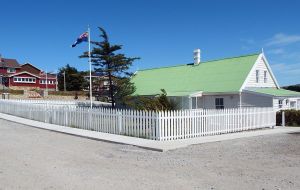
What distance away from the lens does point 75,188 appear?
7359 mm

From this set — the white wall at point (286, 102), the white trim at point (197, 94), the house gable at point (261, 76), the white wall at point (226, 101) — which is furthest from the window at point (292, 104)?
the white trim at point (197, 94)

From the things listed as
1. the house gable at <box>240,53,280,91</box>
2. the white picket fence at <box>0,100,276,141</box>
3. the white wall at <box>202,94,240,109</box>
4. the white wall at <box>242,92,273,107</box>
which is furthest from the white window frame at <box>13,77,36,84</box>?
the white wall at <box>242,92,273,107</box>

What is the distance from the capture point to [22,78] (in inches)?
3243

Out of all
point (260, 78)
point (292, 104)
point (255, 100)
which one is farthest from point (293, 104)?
point (255, 100)

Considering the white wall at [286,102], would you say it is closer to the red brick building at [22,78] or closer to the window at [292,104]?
the window at [292,104]

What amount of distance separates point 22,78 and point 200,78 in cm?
5919

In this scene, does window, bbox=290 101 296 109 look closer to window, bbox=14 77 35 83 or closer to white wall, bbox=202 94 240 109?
white wall, bbox=202 94 240 109

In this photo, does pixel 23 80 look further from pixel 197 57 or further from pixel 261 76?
pixel 261 76

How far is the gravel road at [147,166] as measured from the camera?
7727mm

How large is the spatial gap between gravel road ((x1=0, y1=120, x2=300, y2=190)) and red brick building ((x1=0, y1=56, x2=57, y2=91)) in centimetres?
6858

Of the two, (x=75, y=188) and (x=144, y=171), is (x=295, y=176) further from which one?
(x=75, y=188)

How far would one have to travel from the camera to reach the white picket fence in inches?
620

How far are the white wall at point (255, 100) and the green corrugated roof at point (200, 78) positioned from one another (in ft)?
3.35

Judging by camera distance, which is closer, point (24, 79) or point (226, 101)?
point (226, 101)
